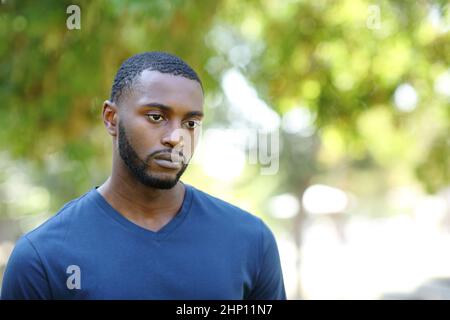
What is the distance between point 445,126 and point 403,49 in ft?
3.41

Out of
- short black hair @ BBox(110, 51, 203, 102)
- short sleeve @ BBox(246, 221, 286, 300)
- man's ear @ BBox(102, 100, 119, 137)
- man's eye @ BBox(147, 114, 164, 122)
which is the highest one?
short black hair @ BBox(110, 51, 203, 102)

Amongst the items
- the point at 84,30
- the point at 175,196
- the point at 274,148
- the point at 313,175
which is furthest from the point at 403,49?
the point at 313,175

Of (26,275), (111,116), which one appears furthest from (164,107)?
(26,275)

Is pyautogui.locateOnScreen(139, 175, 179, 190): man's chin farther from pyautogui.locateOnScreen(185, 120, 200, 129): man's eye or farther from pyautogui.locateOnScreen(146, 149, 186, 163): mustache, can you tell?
pyautogui.locateOnScreen(185, 120, 200, 129): man's eye

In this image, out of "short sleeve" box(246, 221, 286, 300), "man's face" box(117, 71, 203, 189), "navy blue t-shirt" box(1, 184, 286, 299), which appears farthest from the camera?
"short sleeve" box(246, 221, 286, 300)

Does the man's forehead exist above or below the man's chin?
above

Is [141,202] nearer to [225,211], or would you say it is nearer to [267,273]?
[225,211]

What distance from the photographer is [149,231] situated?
2.28 m

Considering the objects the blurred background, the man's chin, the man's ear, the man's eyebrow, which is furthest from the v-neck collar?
the blurred background

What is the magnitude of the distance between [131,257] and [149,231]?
0.12 m

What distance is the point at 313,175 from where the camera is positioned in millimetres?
14953

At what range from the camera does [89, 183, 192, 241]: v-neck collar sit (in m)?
2.27

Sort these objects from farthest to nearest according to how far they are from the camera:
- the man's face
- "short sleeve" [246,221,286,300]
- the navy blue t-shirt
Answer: "short sleeve" [246,221,286,300], the man's face, the navy blue t-shirt

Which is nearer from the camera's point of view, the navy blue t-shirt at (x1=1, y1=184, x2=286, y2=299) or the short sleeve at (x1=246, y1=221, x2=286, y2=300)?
the navy blue t-shirt at (x1=1, y1=184, x2=286, y2=299)
